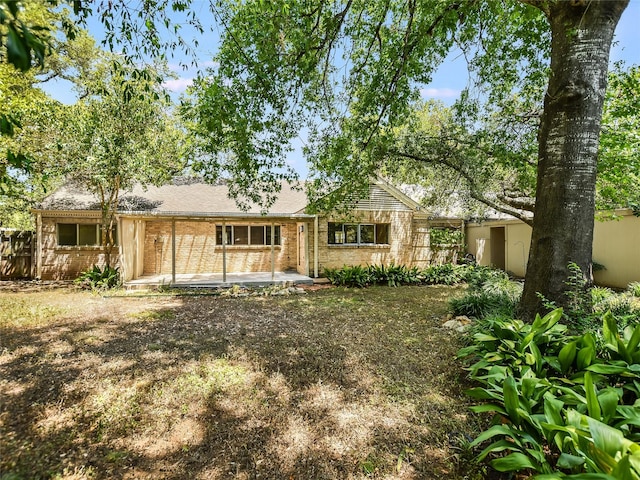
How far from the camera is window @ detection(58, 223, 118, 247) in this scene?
1283cm

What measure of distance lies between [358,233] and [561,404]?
463 inches

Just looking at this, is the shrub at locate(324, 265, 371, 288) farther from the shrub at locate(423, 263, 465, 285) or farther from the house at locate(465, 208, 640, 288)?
the house at locate(465, 208, 640, 288)

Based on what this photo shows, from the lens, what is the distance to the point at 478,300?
7172 millimetres

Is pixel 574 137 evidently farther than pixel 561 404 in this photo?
Yes

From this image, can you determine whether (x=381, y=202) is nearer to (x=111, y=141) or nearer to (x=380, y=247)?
(x=380, y=247)

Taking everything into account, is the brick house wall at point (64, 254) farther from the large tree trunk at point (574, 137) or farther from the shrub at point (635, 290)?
the shrub at point (635, 290)

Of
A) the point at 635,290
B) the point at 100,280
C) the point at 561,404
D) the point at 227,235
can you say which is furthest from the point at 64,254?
the point at 635,290

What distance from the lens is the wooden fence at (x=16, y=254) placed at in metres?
12.9

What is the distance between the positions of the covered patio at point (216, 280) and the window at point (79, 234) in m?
2.63

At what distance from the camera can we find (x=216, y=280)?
39.3 ft

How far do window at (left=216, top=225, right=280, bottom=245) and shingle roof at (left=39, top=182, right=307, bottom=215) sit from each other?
1.27 metres

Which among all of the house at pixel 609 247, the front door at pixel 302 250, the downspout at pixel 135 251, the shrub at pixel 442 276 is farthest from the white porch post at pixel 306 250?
the house at pixel 609 247

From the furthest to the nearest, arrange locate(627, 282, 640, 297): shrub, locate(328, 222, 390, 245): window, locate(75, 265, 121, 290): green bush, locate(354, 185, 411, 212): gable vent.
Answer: locate(328, 222, 390, 245): window → locate(354, 185, 411, 212): gable vent → locate(75, 265, 121, 290): green bush → locate(627, 282, 640, 297): shrub

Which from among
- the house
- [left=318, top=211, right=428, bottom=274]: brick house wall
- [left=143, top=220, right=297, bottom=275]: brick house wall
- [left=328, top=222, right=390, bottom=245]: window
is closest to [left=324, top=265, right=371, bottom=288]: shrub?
[left=318, top=211, right=428, bottom=274]: brick house wall
